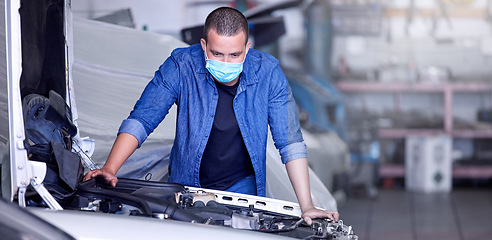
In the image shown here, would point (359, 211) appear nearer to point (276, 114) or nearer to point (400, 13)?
point (400, 13)

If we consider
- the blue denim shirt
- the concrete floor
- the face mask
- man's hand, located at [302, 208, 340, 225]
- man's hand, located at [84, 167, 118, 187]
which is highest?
the face mask

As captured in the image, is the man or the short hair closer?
the short hair

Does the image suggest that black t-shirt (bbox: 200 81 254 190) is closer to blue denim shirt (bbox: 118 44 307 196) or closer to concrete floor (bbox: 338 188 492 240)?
blue denim shirt (bbox: 118 44 307 196)

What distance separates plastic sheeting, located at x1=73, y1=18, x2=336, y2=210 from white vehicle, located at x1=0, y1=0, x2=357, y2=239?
1.95ft

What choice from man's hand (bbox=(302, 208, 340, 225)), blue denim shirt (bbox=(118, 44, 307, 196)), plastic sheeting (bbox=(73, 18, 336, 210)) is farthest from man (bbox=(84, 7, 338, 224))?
plastic sheeting (bbox=(73, 18, 336, 210))

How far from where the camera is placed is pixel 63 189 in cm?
206

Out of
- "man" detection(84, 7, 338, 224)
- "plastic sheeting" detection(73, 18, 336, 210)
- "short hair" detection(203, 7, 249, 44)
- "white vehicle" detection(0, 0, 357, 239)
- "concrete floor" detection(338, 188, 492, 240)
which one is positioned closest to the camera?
"white vehicle" detection(0, 0, 357, 239)

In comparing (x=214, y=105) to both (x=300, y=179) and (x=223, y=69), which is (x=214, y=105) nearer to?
(x=223, y=69)

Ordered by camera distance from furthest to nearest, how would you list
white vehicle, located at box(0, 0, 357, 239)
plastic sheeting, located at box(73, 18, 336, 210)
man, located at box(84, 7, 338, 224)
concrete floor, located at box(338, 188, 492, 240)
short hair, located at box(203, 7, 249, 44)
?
concrete floor, located at box(338, 188, 492, 240) → plastic sheeting, located at box(73, 18, 336, 210) → man, located at box(84, 7, 338, 224) → short hair, located at box(203, 7, 249, 44) → white vehicle, located at box(0, 0, 357, 239)

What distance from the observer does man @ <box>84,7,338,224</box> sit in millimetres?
2508

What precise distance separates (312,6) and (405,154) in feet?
6.31

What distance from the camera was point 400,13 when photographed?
7.35 meters

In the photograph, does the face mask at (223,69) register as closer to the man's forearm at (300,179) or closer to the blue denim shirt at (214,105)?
the blue denim shirt at (214,105)

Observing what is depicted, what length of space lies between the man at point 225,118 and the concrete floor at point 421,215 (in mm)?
3002
